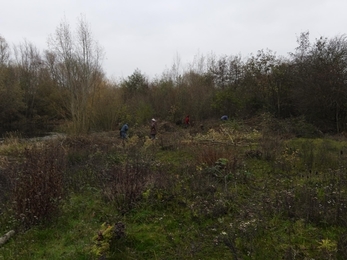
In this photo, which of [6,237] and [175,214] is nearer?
[6,237]

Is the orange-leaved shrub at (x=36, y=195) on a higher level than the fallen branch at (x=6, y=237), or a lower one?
higher

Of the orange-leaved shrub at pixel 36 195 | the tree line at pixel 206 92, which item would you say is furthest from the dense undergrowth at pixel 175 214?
the tree line at pixel 206 92

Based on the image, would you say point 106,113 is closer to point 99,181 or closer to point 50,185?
point 99,181

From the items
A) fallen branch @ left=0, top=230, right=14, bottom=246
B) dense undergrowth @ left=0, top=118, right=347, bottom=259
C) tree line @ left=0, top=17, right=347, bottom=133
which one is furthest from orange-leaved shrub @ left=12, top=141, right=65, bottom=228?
tree line @ left=0, top=17, right=347, bottom=133

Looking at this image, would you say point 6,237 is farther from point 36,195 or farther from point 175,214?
point 175,214

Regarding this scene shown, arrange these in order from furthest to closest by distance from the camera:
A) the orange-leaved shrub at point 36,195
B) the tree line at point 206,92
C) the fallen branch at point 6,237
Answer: the tree line at point 206,92 → the orange-leaved shrub at point 36,195 → the fallen branch at point 6,237

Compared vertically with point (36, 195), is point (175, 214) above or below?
below

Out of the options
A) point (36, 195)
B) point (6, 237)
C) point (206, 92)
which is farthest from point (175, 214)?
point (206, 92)

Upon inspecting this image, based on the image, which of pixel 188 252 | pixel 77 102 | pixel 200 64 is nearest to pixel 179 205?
pixel 188 252

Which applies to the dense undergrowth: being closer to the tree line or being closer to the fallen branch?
the fallen branch

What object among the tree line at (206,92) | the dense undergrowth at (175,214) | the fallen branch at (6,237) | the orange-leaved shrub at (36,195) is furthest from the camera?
the tree line at (206,92)

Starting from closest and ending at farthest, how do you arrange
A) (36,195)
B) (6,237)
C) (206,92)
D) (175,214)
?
(6,237), (36,195), (175,214), (206,92)

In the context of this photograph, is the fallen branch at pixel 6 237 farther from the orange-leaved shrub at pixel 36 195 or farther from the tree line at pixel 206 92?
the tree line at pixel 206 92

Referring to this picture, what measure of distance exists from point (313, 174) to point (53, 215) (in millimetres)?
5645
